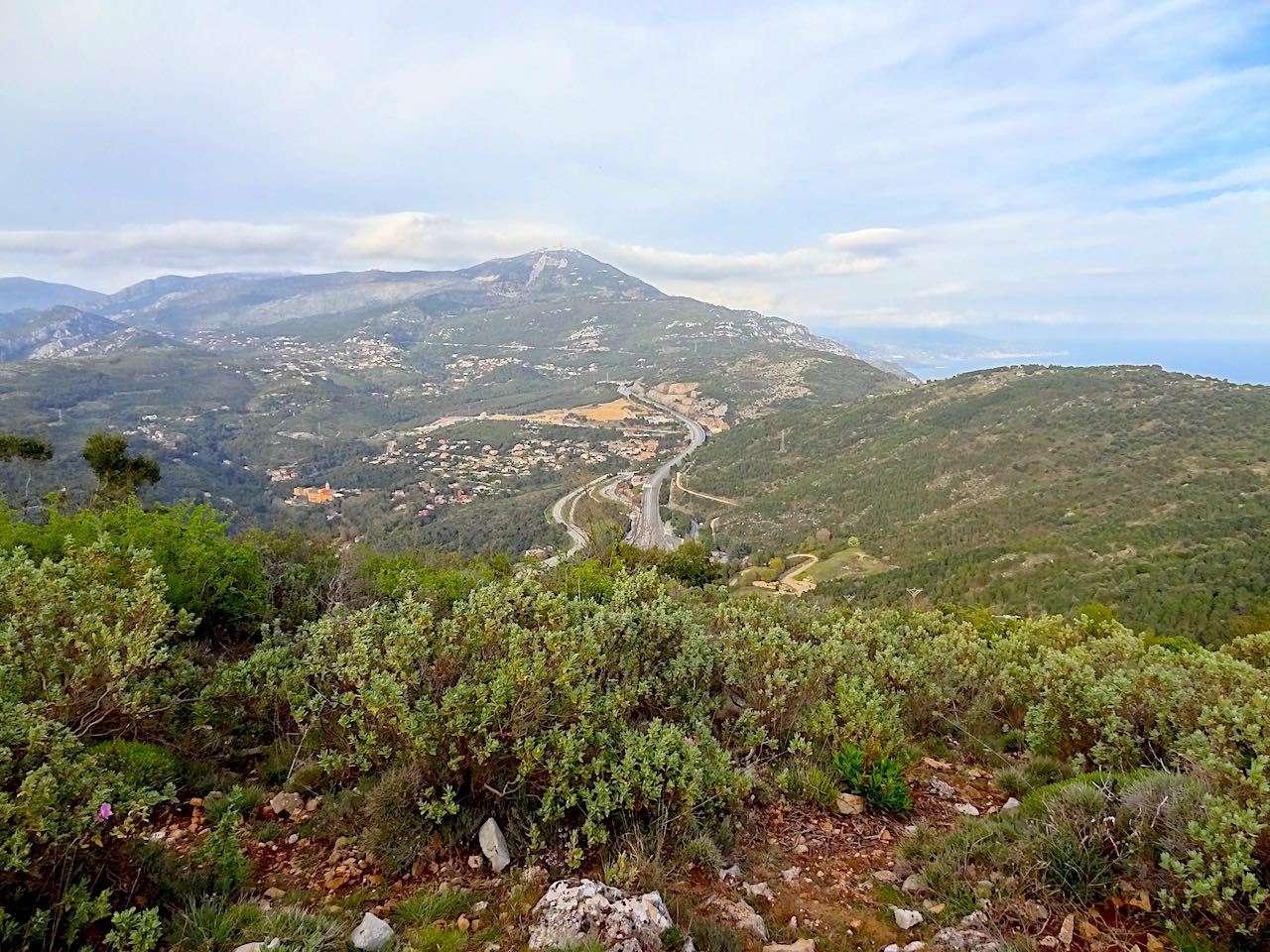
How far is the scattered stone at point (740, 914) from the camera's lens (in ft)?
10.1

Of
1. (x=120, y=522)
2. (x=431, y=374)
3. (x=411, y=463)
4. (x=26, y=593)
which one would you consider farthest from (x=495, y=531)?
(x=431, y=374)

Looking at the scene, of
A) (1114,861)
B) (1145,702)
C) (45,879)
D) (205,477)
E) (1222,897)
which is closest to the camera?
(45,879)

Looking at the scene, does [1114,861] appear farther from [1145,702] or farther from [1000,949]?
[1145,702]

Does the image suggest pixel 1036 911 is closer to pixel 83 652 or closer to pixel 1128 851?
pixel 1128 851

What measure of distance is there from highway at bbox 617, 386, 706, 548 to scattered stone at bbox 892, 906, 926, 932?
23.3m

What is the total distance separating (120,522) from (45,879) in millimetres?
6502

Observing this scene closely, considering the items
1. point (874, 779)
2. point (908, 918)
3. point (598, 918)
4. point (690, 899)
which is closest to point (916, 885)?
point (908, 918)

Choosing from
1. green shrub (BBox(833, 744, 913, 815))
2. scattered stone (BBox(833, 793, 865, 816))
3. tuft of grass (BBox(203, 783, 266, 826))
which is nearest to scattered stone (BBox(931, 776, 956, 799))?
green shrub (BBox(833, 744, 913, 815))

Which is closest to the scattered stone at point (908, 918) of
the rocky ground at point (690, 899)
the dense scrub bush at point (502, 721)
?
the rocky ground at point (690, 899)

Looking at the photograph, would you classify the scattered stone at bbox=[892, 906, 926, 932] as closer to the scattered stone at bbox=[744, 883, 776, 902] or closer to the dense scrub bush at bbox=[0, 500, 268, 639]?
the scattered stone at bbox=[744, 883, 776, 902]

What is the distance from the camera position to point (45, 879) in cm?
248

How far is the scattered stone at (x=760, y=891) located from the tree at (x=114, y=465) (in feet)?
→ 81.1

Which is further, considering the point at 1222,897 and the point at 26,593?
the point at 26,593

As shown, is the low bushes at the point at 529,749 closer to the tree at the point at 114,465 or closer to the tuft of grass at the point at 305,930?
the tuft of grass at the point at 305,930
